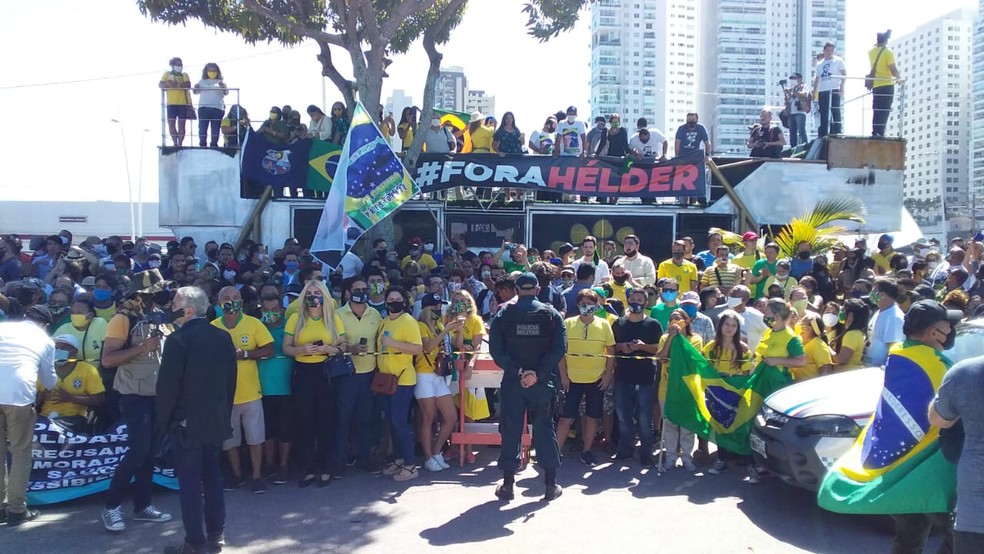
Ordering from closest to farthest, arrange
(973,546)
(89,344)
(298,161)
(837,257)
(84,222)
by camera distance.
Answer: (973,546), (89,344), (837,257), (298,161), (84,222)

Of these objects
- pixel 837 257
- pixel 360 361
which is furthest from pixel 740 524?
pixel 837 257

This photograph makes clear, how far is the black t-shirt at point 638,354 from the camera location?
313 inches

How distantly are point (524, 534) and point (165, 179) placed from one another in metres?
11.3

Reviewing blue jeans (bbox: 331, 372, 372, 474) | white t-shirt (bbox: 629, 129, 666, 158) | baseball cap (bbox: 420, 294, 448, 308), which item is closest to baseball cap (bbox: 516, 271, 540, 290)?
baseball cap (bbox: 420, 294, 448, 308)

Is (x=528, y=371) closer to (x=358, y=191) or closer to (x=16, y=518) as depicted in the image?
(x=358, y=191)

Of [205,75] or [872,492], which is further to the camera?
[205,75]

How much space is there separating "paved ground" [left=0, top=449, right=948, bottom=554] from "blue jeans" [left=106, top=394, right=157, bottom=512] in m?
0.24

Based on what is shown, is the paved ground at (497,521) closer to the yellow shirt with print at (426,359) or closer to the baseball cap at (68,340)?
the yellow shirt with print at (426,359)

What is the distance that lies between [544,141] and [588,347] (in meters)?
7.54

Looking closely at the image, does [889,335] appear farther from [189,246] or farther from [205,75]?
[205,75]

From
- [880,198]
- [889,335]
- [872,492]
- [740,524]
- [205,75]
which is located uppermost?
[205,75]

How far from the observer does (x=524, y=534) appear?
5.99 metres

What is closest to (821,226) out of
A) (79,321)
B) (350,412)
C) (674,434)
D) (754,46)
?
(674,434)

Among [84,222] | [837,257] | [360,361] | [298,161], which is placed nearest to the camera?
[360,361]
